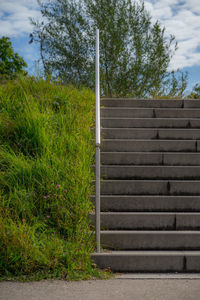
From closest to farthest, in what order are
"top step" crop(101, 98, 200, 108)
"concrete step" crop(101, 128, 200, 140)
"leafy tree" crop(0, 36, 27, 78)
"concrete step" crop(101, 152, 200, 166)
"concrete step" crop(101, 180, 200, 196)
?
1. "concrete step" crop(101, 180, 200, 196)
2. "concrete step" crop(101, 152, 200, 166)
3. "concrete step" crop(101, 128, 200, 140)
4. "top step" crop(101, 98, 200, 108)
5. "leafy tree" crop(0, 36, 27, 78)

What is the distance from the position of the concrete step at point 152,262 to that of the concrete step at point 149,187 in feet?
3.66

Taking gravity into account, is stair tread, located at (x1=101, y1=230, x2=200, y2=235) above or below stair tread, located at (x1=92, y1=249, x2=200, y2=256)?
above

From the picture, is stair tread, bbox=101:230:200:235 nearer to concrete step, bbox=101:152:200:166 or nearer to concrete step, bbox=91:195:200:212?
concrete step, bbox=91:195:200:212

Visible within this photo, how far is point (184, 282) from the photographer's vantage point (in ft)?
10.8

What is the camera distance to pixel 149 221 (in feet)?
13.5

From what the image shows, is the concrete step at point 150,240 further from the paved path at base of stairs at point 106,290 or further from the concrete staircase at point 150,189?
the paved path at base of stairs at point 106,290

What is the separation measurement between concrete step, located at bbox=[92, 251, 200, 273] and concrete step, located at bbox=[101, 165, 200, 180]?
1.44 metres

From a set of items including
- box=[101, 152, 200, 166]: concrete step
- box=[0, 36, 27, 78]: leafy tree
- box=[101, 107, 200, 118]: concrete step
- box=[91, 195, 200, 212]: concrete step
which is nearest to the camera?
box=[91, 195, 200, 212]: concrete step

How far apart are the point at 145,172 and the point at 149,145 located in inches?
28.2

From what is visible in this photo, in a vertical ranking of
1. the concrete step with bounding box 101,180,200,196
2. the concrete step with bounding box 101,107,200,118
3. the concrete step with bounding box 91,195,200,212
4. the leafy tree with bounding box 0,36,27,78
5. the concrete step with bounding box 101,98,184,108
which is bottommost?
the concrete step with bounding box 91,195,200,212

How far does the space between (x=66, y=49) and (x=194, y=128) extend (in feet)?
25.2

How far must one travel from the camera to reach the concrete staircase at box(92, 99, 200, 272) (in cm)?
361

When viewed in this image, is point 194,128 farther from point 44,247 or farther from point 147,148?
point 44,247

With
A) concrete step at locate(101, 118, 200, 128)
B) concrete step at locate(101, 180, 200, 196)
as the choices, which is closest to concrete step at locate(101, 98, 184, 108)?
concrete step at locate(101, 118, 200, 128)
